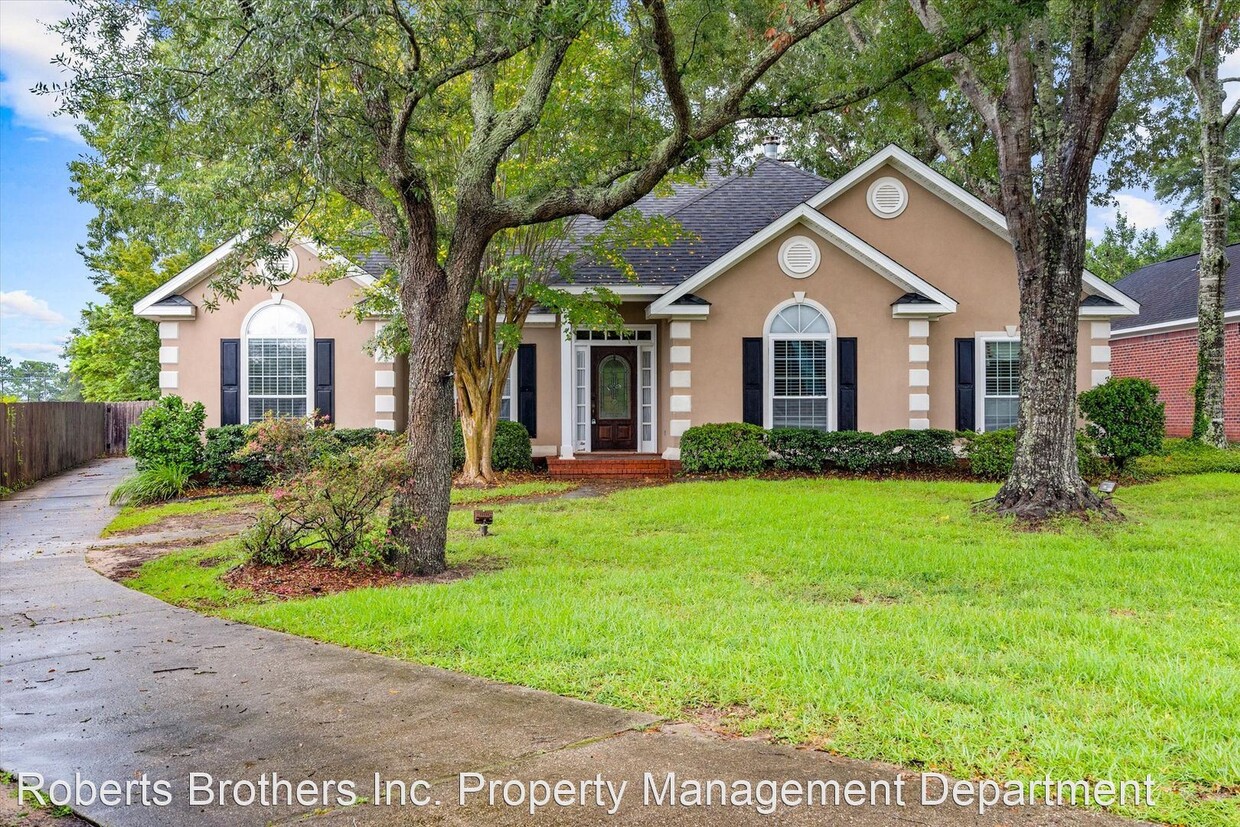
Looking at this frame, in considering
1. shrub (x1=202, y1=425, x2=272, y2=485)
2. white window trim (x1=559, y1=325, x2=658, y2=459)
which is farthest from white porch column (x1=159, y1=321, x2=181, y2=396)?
white window trim (x1=559, y1=325, x2=658, y2=459)

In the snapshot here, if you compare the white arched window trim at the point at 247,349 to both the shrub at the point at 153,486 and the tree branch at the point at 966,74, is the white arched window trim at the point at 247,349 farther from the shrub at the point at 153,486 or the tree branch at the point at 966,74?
the tree branch at the point at 966,74

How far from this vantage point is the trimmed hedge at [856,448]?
50.9 feet

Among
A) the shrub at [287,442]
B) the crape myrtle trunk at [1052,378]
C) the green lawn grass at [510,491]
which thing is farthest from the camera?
the green lawn grass at [510,491]

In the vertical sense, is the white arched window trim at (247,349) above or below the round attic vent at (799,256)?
below

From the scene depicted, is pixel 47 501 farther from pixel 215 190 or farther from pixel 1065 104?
pixel 1065 104

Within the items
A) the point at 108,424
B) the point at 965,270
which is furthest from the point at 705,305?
the point at 108,424

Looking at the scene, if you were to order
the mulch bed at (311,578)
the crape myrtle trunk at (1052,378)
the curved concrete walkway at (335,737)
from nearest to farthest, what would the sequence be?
the curved concrete walkway at (335,737) → the mulch bed at (311,578) → the crape myrtle trunk at (1052,378)

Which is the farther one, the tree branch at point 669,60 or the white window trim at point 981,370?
the white window trim at point 981,370

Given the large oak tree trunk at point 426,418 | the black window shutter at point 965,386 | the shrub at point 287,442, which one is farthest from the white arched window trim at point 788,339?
the shrub at point 287,442

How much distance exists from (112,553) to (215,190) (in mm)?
4466

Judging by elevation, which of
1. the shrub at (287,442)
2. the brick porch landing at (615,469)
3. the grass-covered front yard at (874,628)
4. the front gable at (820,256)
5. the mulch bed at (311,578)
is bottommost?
the mulch bed at (311,578)

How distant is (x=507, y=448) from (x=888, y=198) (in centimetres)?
969

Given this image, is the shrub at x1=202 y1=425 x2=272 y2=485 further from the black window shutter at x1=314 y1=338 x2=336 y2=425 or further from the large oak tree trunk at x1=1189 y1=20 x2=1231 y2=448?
the large oak tree trunk at x1=1189 y1=20 x2=1231 y2=448

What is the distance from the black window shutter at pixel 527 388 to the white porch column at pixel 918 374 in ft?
25.6
